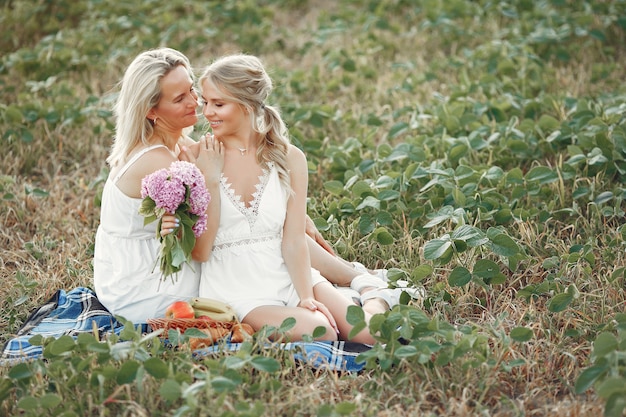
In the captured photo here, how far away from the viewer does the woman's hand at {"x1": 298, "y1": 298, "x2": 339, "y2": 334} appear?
3.13 meters

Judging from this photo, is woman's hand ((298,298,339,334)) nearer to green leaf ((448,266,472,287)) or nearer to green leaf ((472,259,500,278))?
green leaf ((448,266,472,287))

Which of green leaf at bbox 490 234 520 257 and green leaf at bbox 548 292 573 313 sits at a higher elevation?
green leaf at bbox 490 234 520 257

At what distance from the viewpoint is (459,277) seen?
3.23 meters

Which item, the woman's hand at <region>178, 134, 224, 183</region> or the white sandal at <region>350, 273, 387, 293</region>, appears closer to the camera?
the woman's hand at <region>178, 134, 224, 183</region>

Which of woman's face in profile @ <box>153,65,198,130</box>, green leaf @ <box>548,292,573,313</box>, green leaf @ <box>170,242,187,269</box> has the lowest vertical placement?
green leaf @ <box>548,292,573,313</box>

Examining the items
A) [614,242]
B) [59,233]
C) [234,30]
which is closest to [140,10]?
[234,30]

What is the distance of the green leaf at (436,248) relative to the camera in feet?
10.5

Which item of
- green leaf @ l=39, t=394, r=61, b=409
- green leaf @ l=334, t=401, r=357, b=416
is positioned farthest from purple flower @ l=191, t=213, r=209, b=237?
green leaf @ l=334, t=401, r=357, b=416

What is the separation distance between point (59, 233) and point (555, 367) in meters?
2.66

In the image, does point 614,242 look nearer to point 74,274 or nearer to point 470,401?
point 470,401

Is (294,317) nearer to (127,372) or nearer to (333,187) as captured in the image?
(127,372)

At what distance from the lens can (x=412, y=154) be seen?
4.18 meters

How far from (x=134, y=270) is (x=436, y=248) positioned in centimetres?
127

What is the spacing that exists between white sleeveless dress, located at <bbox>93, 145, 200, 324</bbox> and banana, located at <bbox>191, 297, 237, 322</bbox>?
18 cm
